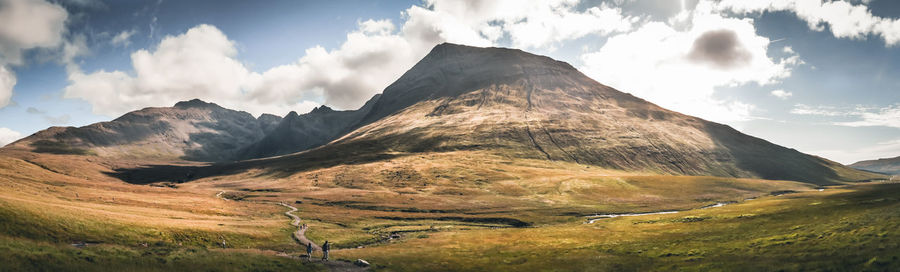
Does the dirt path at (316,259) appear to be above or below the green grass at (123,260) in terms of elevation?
below

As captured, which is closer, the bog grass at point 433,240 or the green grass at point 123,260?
the green grass at point 123,260

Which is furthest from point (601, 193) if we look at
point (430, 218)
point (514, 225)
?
point (430, 218)

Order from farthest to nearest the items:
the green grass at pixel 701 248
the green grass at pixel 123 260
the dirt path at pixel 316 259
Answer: the dirt path at pixel 316 259
the green grass at pixel 701 248
the green grass at pixel 123 260

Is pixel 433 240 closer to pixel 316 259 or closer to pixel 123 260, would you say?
pixel 316 259

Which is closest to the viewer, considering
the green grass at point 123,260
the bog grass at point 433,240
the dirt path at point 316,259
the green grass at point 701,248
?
the green grass at point 123,260

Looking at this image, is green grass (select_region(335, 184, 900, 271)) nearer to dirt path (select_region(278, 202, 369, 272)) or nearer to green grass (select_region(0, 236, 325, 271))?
dirt path (select_region(278, 202, 369, 272))

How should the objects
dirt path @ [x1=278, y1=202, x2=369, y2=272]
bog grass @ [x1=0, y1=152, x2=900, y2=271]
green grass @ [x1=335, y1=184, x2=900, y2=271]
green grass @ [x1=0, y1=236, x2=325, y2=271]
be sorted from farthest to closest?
dirt path @ [x1=278, y1=202, x2=369, y2=272]
green grass @ [x1=335, y1=184, x2=900, y2=271]
bog grass @ [x1=0, y1=152, x2=900, y2=271]
green grass @ [x1=0, y1=236, x2=325, y2=271]

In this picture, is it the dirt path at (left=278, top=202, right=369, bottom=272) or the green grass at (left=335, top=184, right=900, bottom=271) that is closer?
the green grass at (left=335, top=184, right=900, bottom=271)

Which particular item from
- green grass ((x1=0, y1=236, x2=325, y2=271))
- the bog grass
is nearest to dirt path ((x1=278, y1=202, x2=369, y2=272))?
the bog grass

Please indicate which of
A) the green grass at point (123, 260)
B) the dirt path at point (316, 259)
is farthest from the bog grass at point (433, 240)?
the dirt path at point (316, 259)

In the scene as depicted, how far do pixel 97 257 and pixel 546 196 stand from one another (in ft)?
456

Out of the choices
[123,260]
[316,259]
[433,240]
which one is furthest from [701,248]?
[123,260]

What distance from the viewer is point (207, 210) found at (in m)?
90.1

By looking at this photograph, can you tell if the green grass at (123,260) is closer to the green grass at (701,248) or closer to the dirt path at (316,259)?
the dirt path at (316,259)
